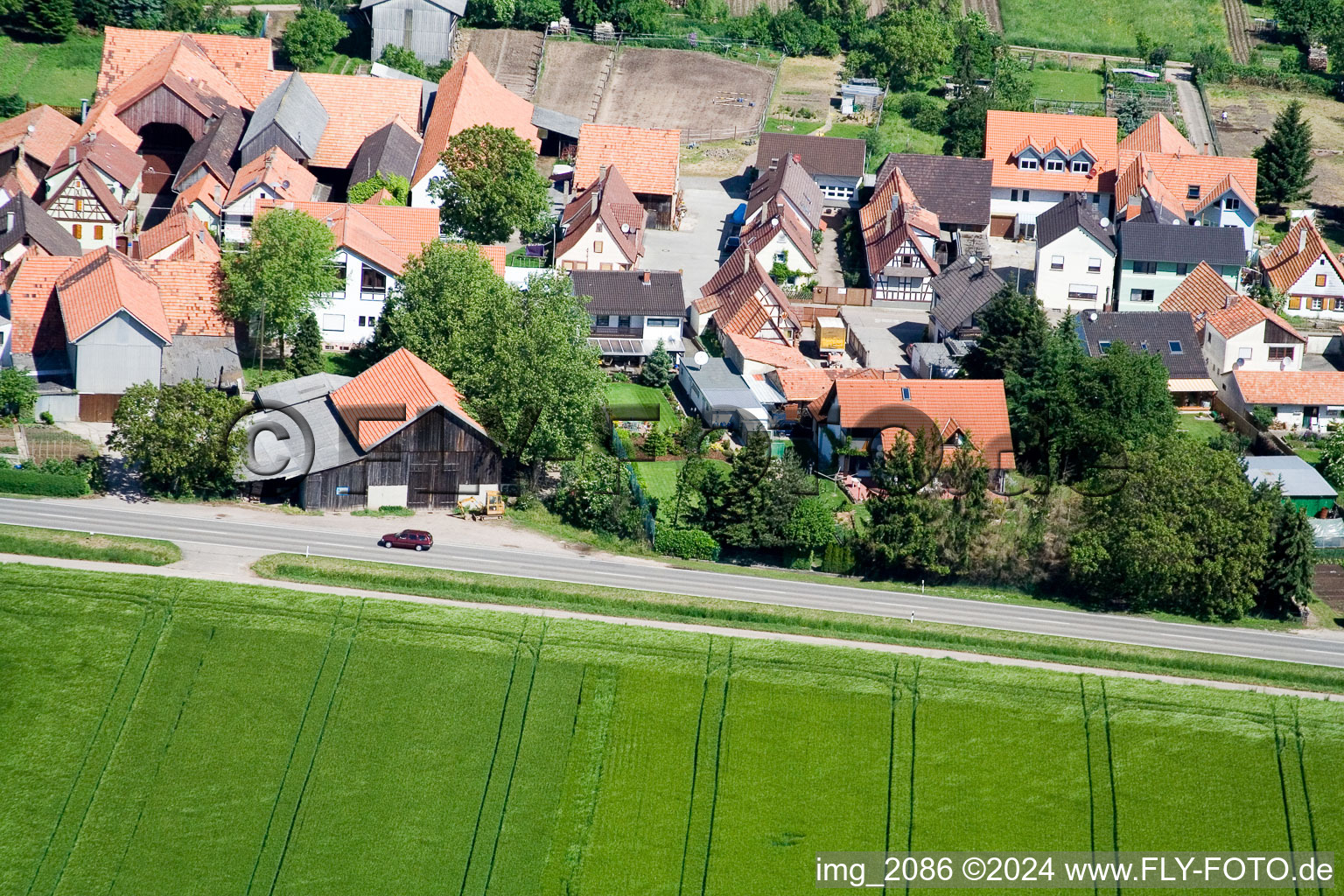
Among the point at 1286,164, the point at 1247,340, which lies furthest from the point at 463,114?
the point at 1286,164

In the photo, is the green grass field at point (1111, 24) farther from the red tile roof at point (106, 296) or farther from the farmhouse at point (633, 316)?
the red tile roof at point (106, 296)

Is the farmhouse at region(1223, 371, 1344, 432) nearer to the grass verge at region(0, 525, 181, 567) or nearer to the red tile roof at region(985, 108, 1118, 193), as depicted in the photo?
the red tile roof at region(985, 108, 1118, 193)

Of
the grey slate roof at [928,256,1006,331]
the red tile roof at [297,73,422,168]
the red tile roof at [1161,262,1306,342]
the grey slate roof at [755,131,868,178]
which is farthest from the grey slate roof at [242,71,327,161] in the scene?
the red tile roof at [1161,262,1306,342]

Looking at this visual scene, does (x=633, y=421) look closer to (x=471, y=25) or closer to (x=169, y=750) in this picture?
(x=169, y=750)

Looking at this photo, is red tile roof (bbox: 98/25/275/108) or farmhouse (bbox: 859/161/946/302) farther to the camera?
red tile roof (bbox: 98/25/275/108)

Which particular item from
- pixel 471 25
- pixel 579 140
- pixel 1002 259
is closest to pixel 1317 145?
pixel 1002 259

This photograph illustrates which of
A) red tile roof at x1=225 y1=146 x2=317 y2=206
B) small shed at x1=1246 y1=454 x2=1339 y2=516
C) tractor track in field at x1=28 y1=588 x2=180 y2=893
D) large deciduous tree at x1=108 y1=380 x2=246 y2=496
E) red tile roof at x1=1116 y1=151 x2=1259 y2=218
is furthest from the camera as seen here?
red tile roof at x1=1116 y1=151 x2=1259 y2=218
